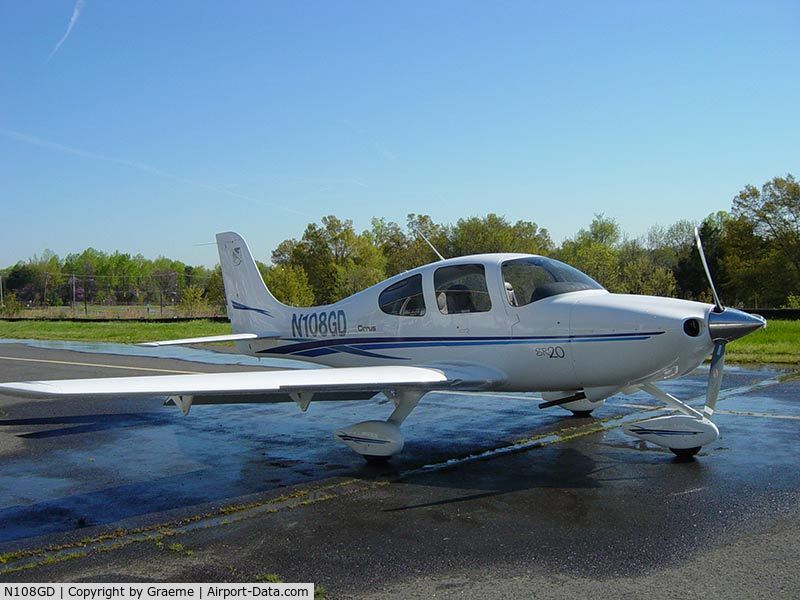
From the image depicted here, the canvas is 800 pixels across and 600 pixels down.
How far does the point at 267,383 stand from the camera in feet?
21.9

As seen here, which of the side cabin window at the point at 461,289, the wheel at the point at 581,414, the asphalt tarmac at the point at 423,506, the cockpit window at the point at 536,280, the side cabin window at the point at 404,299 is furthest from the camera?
the wheel at the point at 581,414

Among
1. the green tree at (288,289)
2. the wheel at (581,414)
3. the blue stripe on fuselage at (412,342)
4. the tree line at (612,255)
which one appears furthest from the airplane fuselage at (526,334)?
the green tree at (288,289)

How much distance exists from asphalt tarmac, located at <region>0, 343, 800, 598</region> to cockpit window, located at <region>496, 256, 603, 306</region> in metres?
1.79

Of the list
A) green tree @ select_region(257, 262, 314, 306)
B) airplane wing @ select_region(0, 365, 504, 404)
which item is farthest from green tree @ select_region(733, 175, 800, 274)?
airplane wing @ select_region(0, 365, 504, 404)

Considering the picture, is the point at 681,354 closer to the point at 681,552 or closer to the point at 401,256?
the point at 681,552

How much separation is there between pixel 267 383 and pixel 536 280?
3270mm

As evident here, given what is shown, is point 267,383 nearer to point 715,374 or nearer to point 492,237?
point 715,374

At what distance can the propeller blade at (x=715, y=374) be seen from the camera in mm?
7035

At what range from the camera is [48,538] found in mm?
5375

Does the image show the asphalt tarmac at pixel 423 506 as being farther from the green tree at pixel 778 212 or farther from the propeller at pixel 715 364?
the green tree at pixel 778 212

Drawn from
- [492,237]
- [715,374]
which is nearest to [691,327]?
[715,374]

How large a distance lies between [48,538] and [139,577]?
1349 millimetres

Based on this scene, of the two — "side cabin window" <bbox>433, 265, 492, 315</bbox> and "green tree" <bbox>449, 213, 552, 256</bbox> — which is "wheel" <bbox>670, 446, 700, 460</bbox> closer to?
"side cabin window" <bbox>433, 265, 492, 315</bbox>

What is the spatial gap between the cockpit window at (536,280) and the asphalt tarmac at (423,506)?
1.79 m
